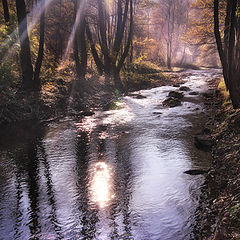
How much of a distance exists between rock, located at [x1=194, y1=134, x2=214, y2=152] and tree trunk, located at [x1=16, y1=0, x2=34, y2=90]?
9.82 metres

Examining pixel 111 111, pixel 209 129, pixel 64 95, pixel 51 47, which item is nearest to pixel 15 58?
pixel 64 95

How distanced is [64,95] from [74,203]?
11.4 metres

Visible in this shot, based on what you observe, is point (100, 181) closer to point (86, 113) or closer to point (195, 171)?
point (195, 171)

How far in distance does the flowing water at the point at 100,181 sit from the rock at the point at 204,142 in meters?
0.24

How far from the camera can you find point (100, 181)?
21.0 feet

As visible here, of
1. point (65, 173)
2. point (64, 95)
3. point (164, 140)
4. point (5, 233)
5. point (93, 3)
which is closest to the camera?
point (5, 233)

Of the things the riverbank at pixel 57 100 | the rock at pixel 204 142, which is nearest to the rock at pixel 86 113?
the riverbank at pixel 57 100

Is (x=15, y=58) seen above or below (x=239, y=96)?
above

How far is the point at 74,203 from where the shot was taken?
5398 mm

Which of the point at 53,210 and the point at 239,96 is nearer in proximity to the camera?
the point at 53,210

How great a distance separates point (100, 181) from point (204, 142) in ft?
13.3

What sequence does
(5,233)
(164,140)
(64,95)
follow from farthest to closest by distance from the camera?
(64,95)
(164,140)
(5,233)

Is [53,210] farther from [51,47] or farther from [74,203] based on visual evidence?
[51,47]

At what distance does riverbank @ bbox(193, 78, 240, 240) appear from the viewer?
13.1 ft
